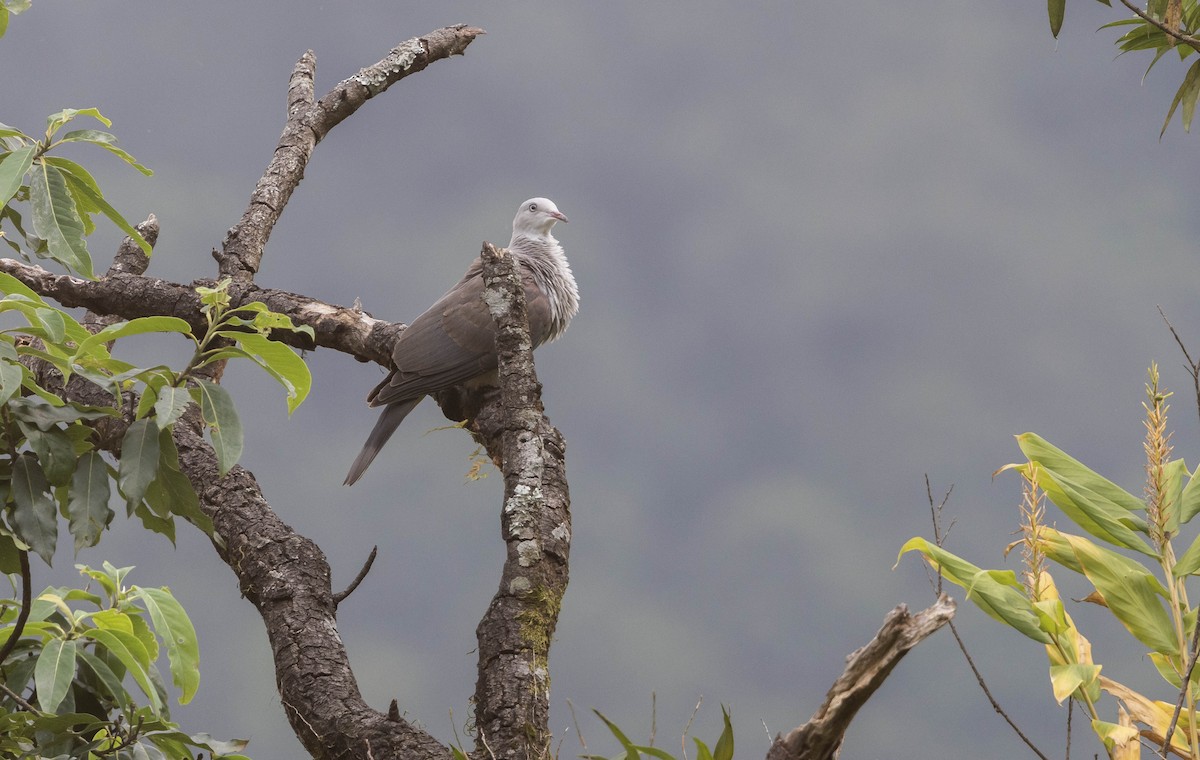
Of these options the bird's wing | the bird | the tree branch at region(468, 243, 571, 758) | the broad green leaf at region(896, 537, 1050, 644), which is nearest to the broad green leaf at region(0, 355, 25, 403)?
the tree branch at region(468, 243, 571, 758)

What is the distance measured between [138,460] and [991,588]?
4.72 feet

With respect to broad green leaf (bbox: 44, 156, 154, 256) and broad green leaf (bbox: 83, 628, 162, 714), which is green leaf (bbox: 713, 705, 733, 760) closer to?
broad green leaf (bbox: 83, 628, 162, 714)

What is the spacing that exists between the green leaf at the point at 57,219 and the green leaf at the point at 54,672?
0.70 metres

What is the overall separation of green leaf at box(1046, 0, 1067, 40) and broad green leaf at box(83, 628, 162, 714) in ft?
8.10

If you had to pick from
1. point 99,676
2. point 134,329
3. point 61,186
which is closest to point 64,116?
point 61,186

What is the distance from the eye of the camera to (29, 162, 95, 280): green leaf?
6.91ft

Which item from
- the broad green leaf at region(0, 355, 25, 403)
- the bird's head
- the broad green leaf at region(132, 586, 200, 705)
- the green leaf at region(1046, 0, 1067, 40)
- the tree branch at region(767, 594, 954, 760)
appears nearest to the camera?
the tree branch at region(767, 594, 954, 760)

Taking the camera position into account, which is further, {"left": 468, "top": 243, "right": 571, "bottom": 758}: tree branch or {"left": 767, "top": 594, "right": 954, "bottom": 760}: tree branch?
{"left": 468, "top": 243, "right": 571, "bottom": 758}: tree branch

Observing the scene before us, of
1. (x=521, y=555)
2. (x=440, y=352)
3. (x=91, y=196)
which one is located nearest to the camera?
(x=91, y=196)

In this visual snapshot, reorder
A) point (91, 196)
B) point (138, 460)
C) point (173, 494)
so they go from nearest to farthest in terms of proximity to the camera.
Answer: point (138, 460) < point (173, 494) < point (91, 196)

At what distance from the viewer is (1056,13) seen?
2660mm

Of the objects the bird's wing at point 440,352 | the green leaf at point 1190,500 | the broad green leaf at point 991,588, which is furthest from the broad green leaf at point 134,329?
the green leaf at point 1190,500

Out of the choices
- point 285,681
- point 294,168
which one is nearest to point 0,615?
point 285,681

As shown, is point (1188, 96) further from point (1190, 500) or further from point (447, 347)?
point (447, 347)
